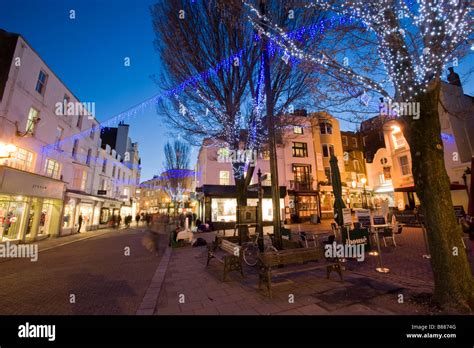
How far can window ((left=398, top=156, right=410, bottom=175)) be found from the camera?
70.0 feet

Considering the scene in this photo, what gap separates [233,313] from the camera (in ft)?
13.0

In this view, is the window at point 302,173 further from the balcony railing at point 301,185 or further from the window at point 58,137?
the window at point 58,137

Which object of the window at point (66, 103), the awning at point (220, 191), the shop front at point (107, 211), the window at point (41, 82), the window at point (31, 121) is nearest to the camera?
the window at point (31, 121)

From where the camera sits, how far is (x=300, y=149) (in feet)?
87.0

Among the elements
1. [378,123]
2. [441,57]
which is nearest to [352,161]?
[378,123]

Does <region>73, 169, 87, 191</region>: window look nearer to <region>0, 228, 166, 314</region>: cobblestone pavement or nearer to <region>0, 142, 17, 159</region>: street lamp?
<region>0, 142, 17, 159</region>: street lamp

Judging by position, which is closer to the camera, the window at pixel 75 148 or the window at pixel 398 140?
the window at pixel 75 148

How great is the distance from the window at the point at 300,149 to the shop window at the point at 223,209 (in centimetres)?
998

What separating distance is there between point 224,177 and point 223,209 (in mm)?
3923

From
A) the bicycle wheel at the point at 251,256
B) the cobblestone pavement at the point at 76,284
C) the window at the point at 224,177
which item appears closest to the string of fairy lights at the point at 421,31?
the bicycle wheel at the point at 251,256

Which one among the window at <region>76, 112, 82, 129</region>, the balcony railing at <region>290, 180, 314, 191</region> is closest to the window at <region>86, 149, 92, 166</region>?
the window at <region>76, 112, 82, 129</region>

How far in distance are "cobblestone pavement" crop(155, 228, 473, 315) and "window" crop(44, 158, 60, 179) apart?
1454 cm

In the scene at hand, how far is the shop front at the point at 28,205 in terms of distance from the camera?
12.1 m

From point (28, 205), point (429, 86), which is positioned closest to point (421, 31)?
point (429, 86)
